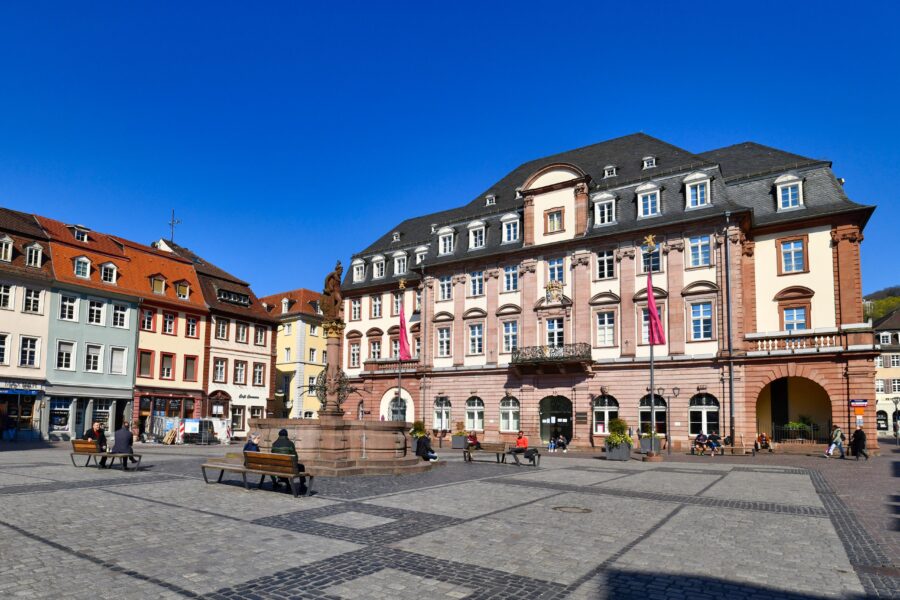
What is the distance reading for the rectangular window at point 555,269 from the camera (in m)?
43.6

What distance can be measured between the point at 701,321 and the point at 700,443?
661 cm

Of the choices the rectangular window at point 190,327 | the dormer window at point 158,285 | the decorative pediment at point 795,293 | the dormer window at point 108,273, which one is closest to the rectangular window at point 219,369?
the rectangular window at point 190,327

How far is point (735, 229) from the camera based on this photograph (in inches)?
1454

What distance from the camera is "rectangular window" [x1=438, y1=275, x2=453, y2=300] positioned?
4923cm

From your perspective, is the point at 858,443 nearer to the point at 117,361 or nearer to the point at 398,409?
the point at 398,409

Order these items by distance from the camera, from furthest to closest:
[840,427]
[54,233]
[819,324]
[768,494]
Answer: [54,233] < [819,324] < [840,427] < [768,494]

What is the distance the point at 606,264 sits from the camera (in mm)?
41875

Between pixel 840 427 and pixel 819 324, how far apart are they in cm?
546

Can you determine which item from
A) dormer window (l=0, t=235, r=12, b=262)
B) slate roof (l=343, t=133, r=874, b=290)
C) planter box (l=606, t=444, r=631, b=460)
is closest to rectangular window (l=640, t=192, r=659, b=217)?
slate roof (l=343, t=133, r=874, b=290)

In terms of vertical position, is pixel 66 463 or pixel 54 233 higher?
pixel 54 233

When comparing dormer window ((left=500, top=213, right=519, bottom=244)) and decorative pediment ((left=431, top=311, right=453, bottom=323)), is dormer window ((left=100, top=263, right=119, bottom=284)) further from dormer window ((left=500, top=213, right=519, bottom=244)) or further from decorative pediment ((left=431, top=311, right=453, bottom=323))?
dormer window ((left=500, top=213, right=519, bottom=244))

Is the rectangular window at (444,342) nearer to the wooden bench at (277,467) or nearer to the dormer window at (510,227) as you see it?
the dormer window at (510,227)

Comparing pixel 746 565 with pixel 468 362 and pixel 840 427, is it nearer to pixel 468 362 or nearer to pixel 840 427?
pixel 840 427

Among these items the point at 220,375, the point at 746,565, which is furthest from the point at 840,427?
the point at 220,375
